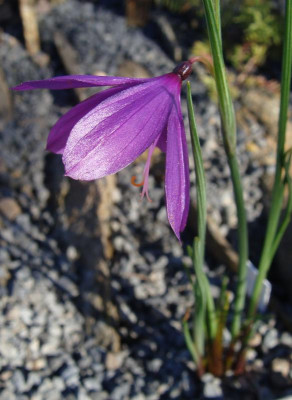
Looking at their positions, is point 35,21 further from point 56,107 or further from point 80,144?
point 80,144

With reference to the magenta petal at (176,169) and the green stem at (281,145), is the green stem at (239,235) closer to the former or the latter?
the green stem at (281,145)

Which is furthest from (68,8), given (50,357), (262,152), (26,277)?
(50,357)

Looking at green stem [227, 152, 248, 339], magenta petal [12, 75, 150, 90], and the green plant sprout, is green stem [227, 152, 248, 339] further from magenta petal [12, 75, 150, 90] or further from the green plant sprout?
magenta petal [12, 75, 150, 90]

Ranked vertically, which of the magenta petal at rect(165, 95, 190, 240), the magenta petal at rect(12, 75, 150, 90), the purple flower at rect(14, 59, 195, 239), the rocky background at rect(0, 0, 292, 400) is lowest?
the rocky background at rect(0, 0, 292, 400)

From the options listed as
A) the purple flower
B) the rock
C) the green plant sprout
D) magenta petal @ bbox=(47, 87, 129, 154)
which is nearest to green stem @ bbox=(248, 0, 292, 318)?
the green plant sprout

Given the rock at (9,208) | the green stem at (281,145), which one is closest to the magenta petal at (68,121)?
the green stem at (281,145)

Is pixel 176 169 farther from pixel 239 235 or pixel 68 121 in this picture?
pixel 239 235
